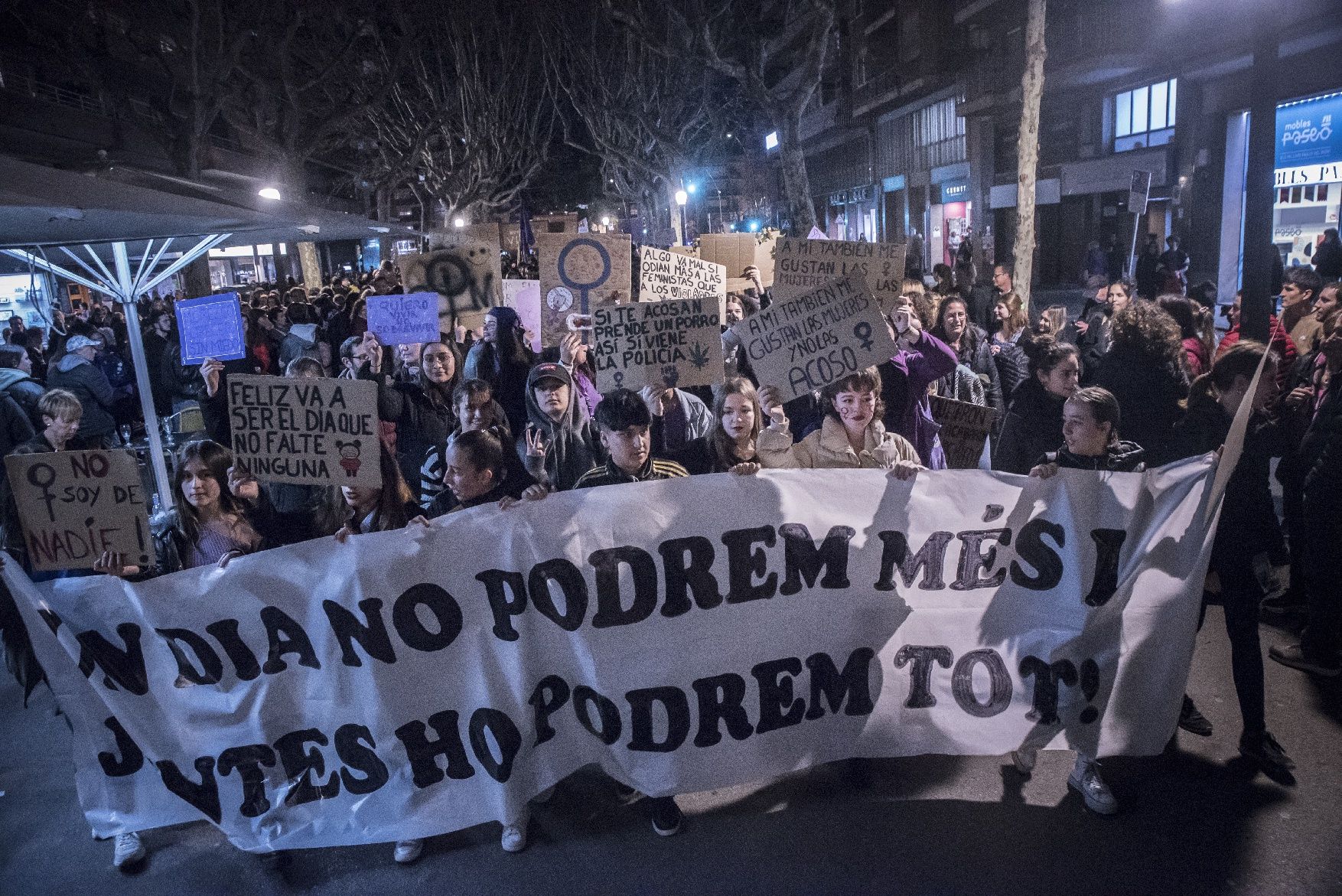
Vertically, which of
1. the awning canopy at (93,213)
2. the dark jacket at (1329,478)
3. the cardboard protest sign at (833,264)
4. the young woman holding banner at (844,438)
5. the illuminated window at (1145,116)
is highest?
the illuminated window at (1145,116)

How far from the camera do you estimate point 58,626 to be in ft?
11.8

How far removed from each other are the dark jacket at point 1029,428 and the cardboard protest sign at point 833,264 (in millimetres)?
1147

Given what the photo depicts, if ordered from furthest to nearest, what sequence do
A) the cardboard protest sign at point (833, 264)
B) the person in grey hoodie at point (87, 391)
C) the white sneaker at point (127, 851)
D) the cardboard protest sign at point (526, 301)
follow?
1. the person in grey hoodie at point (87, 391)
2. the cardboard protest sign at point (526, 301)
3. the cardboard protest sign at point (833, 264)
4. the white sneaker at point (127, 851)

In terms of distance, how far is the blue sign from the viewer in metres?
14.5

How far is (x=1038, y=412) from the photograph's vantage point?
205 inches

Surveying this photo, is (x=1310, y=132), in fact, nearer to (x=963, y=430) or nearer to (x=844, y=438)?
(x=963, y=430)

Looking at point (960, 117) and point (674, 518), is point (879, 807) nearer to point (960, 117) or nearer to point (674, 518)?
point (674, 518)

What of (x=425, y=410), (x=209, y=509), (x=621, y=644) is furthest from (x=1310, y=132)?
(x=209, y=509)

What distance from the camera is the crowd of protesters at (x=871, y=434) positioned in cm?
407

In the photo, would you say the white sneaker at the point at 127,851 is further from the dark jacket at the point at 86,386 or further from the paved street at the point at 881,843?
the dark jacket at the point at 86,386

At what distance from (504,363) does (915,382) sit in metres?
3.06

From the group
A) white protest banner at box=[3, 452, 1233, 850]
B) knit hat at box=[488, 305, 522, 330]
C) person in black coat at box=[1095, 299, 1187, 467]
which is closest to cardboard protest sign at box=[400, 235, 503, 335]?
knit hat at box=[488, 305, 522, 330]

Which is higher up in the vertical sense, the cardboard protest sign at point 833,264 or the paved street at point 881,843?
the cardboard protest sign at point 833,264

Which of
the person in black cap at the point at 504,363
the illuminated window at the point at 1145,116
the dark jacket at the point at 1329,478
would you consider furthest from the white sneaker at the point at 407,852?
the illuminated window at the point at 1145,116
